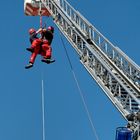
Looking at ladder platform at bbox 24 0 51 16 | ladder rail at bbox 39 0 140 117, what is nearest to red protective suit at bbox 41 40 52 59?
ladder rail at bbox 39 0 140 117

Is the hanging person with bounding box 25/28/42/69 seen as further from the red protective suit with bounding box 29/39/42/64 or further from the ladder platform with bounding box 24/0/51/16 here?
the ladder platform with bounding box 24/0/51/16

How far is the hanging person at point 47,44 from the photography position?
19.3 meters

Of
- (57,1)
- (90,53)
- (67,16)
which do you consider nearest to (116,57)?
(90,53)

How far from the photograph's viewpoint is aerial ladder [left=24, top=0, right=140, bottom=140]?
14.4 metres

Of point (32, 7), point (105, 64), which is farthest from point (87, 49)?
point (32, 7)

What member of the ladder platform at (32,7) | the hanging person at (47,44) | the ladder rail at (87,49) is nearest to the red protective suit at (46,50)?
the hanging person at (47,44)

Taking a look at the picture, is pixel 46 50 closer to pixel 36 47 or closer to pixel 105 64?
pixel 36 47

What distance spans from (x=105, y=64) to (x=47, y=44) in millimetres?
4290

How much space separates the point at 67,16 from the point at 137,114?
7.67 metres

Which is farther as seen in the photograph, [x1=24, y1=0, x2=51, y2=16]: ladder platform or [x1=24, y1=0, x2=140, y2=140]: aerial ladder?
[x1=24, y1=0, x2=51, y2=16]: ladder platform

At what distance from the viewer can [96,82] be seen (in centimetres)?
1614

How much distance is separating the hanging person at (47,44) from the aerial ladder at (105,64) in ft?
1.69

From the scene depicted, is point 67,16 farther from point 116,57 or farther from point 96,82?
point 96,82

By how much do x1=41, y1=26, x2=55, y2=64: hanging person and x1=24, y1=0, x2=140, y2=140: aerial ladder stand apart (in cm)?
52
